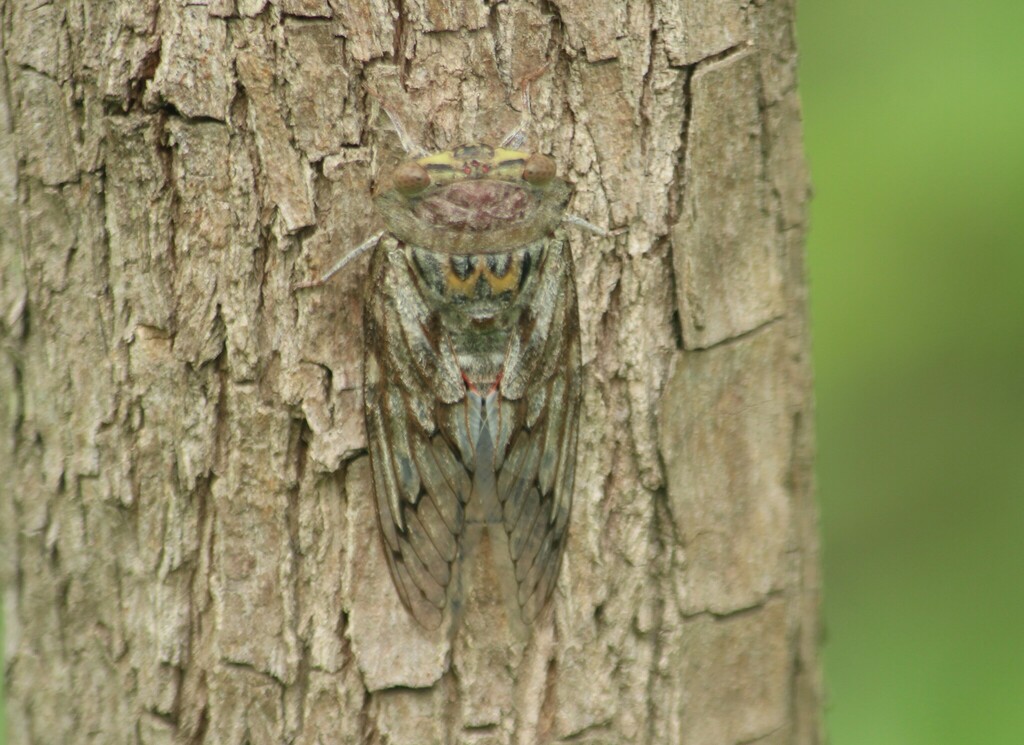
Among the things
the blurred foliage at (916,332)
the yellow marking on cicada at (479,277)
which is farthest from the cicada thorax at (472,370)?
the blurred foliage at (916,332)

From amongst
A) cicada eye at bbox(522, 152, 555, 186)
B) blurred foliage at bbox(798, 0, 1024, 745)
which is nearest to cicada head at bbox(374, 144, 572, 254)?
cicada eye at bbox(522, 152, 555, 186)

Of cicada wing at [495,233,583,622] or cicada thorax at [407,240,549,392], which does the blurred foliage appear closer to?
cicada wing at [495,233,583,622]

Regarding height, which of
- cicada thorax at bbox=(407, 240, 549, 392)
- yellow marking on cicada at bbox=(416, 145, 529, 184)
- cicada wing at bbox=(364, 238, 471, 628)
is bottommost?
cicada wing at bbox=(364, 238, 471, 628)

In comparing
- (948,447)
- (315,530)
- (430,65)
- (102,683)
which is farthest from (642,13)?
(948,447)

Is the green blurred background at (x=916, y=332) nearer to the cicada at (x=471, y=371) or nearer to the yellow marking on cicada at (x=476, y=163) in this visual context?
the cicada at (x=471, y=371)

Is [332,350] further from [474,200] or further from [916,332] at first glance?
[916,332]

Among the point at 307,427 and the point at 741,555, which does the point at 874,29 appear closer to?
the point at 741,555
